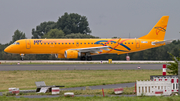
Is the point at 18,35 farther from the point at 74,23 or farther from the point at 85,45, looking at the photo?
the point at 85,45

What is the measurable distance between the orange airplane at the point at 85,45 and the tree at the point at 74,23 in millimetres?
53463

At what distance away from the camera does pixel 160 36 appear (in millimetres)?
49281

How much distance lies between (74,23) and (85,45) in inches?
2213

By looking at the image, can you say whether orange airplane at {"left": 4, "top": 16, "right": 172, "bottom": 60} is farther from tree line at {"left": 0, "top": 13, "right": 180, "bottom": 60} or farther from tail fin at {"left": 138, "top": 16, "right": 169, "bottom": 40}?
tree line at {"left": 0, "top": 13, "right": 180, "bottom": 60}

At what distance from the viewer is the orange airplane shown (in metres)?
45.4

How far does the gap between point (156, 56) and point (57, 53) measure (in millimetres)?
23195

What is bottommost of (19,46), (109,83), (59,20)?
(109,83)

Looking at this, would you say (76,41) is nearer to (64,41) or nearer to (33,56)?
(64,41)

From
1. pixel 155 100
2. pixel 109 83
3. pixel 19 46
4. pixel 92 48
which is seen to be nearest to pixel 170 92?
pixel 155 100

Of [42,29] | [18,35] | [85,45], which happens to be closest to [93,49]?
[85,45]

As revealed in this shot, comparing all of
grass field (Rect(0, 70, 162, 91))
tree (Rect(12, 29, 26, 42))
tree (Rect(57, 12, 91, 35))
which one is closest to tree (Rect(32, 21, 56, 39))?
tree (Rect(57, 12, 91, 35))

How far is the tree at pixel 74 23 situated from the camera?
102m

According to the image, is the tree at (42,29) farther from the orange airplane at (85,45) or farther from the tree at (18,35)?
the orange airplane at (85,45)

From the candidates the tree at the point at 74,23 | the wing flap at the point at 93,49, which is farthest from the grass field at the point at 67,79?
the tree at the point at 74,23
